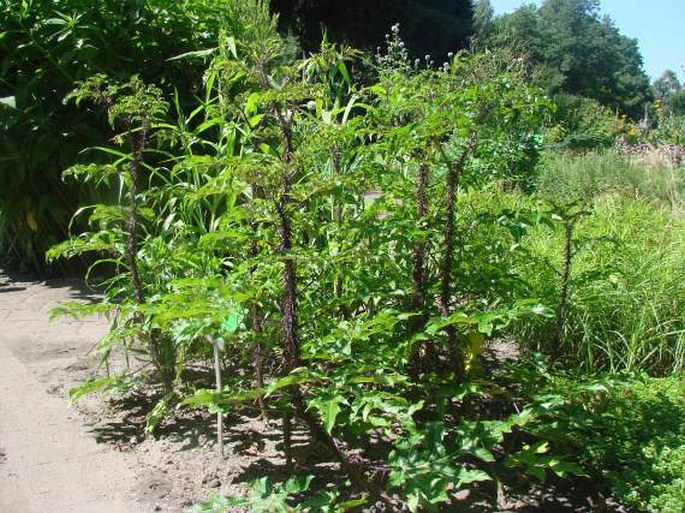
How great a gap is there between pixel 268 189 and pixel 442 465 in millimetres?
1009

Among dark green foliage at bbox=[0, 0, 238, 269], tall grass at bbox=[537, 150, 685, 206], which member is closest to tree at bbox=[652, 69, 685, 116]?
tall grass at bbox=[537, 150, 685, 206]

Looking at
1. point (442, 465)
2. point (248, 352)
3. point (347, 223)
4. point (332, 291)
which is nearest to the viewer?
point (442, 465)

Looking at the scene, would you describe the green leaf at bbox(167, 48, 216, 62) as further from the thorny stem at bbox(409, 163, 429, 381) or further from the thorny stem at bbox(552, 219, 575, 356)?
the thorny stem at bbox(552, 219, 575, 356)

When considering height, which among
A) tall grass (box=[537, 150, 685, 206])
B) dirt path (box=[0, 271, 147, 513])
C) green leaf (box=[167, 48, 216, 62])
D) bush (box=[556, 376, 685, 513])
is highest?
green leaf (box=[167, 48, 216, 62])

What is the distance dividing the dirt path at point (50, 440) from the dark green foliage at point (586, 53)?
51.0 metres

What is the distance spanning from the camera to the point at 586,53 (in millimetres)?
58875

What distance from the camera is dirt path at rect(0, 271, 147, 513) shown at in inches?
96.7

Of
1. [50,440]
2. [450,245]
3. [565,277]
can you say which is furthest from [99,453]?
[565,277]

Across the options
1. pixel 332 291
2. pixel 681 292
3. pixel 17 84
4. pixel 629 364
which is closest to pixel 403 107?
pixel 332 291

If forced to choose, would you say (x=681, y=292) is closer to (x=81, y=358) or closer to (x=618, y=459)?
(x=618, y=459)

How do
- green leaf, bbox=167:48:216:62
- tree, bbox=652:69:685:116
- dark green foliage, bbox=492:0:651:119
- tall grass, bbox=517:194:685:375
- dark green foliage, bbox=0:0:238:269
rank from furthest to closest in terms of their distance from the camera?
tree, bbox=652:69:685:116, dark green foliage, bbox=492:0:651:119, dark green foliage, bbox=0:0:238:269, green leaf, bbox=167:48:216:62, tall grass, bbox=517:194:685:375

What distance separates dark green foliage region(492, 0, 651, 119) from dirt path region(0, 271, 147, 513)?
51.0 meters

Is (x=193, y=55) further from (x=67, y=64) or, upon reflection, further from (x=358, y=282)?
(x=358, y=282)

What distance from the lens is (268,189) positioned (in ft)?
7.06
